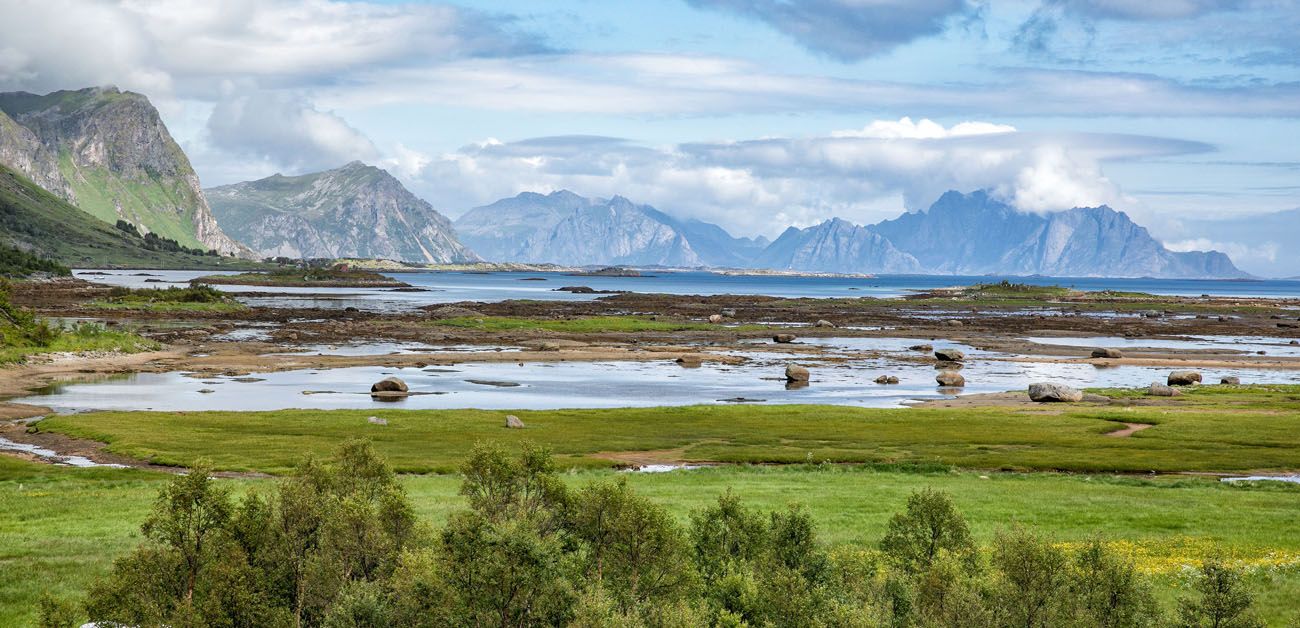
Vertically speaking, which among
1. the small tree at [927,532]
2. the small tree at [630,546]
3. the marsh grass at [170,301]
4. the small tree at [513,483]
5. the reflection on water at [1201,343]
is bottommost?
the reflection on water at [1201,343]

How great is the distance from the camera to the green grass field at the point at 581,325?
13400cm

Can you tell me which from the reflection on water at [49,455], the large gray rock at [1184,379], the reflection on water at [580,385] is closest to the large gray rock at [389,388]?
the reflection on water at [580,385]

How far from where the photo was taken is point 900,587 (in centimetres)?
1345

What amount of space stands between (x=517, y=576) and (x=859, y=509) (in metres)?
24.1

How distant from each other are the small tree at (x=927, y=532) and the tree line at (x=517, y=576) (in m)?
2.22

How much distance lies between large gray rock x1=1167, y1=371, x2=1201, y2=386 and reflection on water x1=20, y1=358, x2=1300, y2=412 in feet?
11.1

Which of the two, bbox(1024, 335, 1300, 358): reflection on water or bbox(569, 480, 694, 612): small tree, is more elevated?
bbox(569, 480, 694, 612): small tree

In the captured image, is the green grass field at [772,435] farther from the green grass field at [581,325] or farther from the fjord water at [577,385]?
the green grass field at [581,325]

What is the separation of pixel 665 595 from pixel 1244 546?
2217 cm

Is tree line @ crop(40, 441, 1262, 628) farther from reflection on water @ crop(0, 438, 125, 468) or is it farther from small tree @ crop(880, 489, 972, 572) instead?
reflection on water @ crop(0, 438, 125, 468)

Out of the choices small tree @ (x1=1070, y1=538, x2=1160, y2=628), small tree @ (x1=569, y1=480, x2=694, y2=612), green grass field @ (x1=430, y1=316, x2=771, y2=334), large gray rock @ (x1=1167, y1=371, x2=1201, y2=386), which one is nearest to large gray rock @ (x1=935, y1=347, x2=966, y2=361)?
large gray rock @ (x1=1167, y1=371, x2=1201, y2=386)

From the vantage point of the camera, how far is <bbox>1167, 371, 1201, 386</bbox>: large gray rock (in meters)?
83.6

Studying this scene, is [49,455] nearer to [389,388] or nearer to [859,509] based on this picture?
[389,388]

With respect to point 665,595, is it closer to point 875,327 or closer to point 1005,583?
point 1005,583
